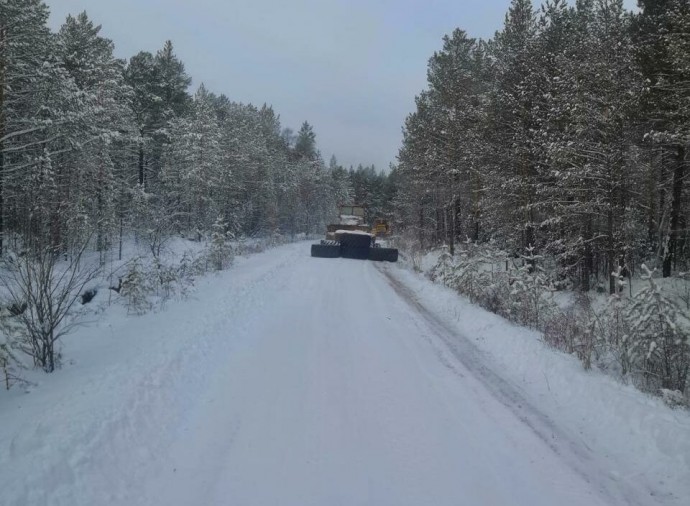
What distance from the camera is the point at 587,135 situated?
1373cm

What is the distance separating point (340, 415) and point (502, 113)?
1612cm

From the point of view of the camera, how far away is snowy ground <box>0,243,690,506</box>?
3.25 meters

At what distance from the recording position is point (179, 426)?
418cm

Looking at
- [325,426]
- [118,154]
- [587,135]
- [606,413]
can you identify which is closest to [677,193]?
[587,135]

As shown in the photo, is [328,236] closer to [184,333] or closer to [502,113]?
[502,113]

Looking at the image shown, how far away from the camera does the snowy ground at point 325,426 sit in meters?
3.25

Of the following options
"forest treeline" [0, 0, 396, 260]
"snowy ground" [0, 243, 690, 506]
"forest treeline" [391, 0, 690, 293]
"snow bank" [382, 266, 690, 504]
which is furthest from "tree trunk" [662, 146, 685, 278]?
"forest treeline" [0, 0, 396, 260]

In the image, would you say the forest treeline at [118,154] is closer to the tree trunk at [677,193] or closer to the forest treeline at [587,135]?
the forest treeline at [587,135]

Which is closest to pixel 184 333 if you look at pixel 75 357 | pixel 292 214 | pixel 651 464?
pixel 75 357

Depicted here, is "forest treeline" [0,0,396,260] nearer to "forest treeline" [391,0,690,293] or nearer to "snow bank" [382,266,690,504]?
"snow bank" [382,266,690,504]

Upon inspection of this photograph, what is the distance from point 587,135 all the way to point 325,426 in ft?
44.4

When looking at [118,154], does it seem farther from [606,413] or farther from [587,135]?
[606,413]

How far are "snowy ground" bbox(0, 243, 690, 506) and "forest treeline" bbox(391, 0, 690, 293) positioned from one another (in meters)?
8.35

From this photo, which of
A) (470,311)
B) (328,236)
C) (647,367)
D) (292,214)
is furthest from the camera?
(292,214)
